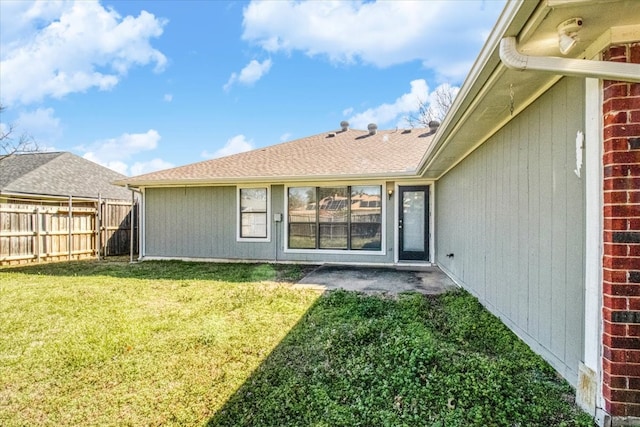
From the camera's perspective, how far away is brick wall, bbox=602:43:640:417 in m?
1.91

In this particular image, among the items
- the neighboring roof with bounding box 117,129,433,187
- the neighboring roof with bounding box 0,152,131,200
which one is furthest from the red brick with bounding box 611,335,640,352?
the neighboring roof with bounding box 0,152,131,200

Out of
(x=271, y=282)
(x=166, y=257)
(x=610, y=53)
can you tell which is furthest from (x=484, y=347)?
(x=166, y=257)

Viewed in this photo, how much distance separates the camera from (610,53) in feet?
6.43

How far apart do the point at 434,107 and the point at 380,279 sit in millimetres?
14644

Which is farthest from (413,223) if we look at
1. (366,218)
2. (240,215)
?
(240,215)

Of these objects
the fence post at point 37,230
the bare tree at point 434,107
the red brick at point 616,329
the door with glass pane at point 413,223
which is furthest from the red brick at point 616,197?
the bare tree at point 434,107

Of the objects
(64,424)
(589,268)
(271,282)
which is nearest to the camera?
(589,268)

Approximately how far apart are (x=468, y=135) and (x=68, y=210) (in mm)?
11407

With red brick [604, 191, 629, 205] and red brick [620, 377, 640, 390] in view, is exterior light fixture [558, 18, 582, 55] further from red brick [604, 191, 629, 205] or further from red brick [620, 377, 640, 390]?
red brick [620, 377, 640, 390]

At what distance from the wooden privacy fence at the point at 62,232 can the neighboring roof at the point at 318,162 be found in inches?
89.3

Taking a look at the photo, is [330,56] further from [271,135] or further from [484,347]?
[484,347]

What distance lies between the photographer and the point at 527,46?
2.10 m

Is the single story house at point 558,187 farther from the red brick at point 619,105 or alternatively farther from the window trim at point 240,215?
the window trim at point 240,215

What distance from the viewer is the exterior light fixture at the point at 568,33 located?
183 centimetres
